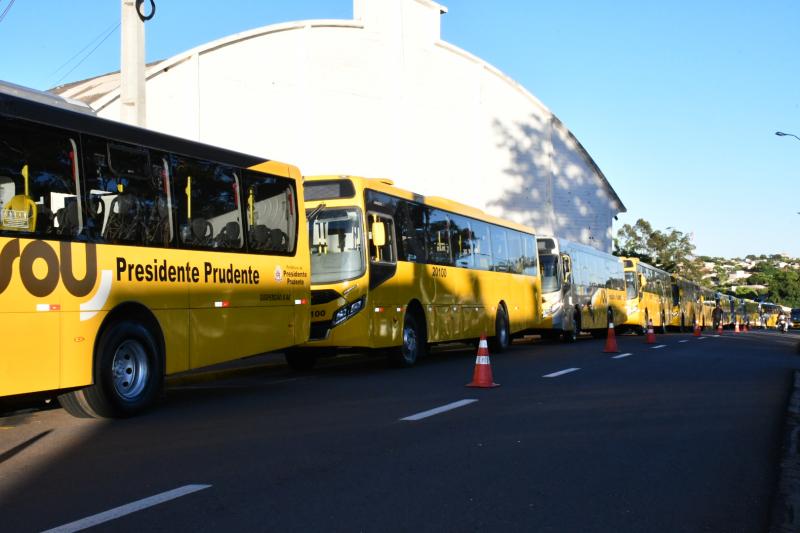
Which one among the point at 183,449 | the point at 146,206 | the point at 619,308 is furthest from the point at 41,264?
the point at 619,308

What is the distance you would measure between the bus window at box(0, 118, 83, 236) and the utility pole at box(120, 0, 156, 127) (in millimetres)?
8105

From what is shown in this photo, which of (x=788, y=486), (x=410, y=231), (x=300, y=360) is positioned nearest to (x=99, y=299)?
(x=788, y=486)

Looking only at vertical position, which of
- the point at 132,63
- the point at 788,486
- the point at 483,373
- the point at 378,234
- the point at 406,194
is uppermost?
the point at 132,63

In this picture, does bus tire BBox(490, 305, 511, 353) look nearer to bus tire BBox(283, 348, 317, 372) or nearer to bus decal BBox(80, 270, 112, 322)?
bus tire BBox(283, 348, 317, 372)

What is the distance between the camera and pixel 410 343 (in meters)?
16.2

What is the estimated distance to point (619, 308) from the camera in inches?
1560

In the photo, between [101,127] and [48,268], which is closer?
[48,268]

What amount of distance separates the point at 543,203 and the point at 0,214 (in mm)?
45329

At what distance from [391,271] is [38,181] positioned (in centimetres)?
799

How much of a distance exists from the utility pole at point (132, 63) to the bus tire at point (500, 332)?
31.7 ft

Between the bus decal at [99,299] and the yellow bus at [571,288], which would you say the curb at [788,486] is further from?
the yellow bus at [571,288]

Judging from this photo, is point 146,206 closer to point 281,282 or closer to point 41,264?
point 41,264

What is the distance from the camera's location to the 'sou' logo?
7.75 metres

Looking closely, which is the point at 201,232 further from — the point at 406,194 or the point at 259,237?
the point at 406,194
